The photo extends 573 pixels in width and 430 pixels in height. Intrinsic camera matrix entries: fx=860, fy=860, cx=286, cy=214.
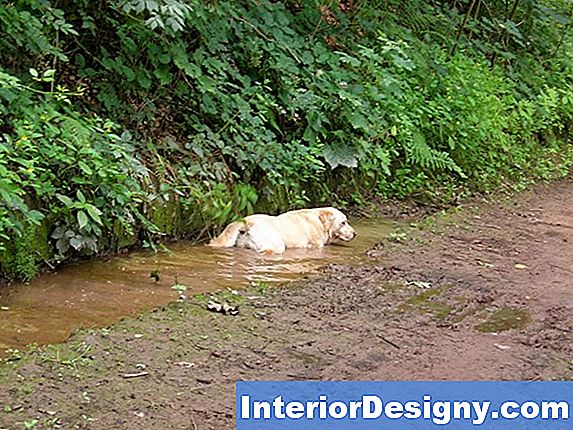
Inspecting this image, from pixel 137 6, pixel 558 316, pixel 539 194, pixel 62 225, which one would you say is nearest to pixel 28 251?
pixel 62 225

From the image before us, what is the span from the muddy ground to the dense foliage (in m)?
1.40

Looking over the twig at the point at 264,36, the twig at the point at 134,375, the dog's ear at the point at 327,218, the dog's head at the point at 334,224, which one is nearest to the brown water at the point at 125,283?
the dog's head at the point at 334,224

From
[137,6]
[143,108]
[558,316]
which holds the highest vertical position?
[137,6]

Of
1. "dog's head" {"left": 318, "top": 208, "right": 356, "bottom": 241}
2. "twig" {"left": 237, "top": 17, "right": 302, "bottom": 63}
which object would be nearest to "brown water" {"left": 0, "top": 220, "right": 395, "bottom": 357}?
"dog's head" {"left": 318, "top": 208, "right": 356, "bottom": 241}

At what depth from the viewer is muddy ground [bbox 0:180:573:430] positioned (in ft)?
13.4

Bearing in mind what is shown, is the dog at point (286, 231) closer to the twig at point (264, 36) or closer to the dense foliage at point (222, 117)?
the dense foliage at point (222, 117)

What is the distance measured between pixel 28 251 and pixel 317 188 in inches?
162

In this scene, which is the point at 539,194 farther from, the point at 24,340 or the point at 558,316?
the point at 24,340

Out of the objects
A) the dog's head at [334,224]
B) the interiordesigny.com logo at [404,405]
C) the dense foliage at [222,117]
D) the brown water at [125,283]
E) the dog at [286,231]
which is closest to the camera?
the interiordesigny.com logo at [404,405]

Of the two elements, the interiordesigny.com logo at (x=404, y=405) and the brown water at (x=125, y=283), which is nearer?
the interiordesigny.com logo at (x=404, y=405)

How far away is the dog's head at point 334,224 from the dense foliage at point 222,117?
78 centimetres

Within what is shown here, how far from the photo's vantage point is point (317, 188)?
9.59 metres

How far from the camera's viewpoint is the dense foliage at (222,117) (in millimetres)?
6527

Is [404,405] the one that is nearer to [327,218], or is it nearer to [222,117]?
[327,218]
